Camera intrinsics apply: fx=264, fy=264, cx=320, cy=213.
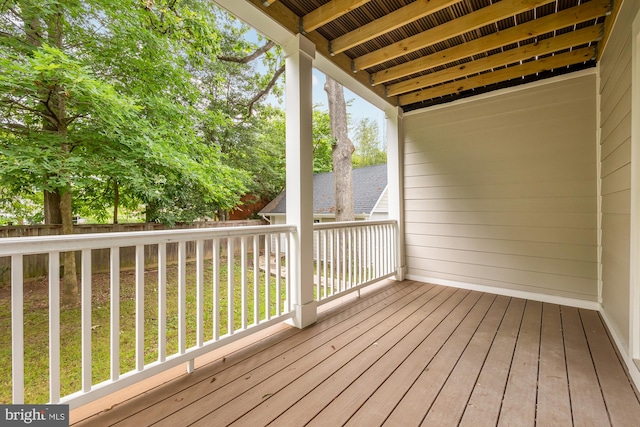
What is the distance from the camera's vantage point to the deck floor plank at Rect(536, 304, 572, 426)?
1.37m

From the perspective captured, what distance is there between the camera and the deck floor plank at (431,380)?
1.36 meters

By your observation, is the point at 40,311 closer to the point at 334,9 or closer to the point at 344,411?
the point at 344,411

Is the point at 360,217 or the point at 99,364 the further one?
the point at 360,217

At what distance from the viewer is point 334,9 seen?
7.19 feet

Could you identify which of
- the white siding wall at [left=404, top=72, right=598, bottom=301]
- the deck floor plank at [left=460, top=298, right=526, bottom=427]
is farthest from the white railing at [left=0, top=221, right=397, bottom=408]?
the deck floor plank at [left=460, top=298, right=526, bottom=427]

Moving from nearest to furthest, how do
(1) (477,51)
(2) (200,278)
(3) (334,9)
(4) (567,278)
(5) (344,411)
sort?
(5) (344,411), (2) (200,278), (3) (334,9), (1) (477,51), (4) (567,278)

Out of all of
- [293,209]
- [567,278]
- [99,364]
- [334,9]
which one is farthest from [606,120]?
[99,364]

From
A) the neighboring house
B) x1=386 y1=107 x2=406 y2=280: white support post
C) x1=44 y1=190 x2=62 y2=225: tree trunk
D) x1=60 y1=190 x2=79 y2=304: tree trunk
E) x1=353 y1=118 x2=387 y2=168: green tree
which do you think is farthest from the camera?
x1=353 y1=118 x2=387 y2=168: green tree

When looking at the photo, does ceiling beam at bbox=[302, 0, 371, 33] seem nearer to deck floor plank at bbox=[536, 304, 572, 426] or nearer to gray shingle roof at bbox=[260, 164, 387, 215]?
deck floor plank at bbox=[536, 304, 572, 426]

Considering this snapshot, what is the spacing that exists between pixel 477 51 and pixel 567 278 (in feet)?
8.89

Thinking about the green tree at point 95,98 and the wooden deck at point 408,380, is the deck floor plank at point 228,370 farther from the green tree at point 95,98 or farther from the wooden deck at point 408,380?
the green tree at point 95,98

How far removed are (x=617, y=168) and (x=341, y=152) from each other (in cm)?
380

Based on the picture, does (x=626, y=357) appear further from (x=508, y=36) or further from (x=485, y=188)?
(x=508, y=36)

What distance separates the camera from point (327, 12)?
7.32 ft
